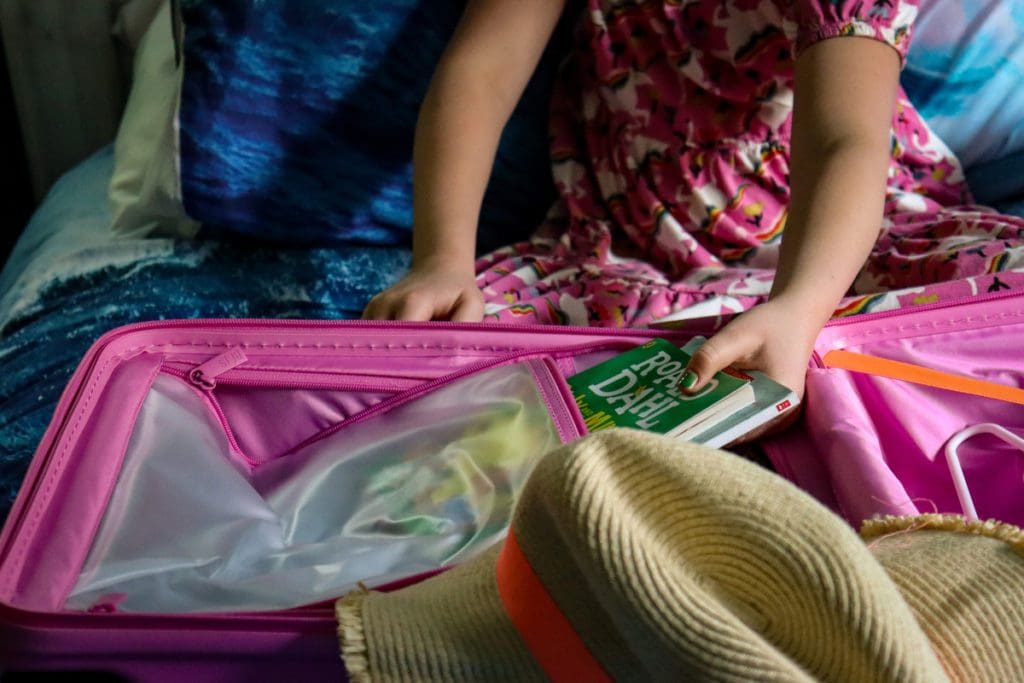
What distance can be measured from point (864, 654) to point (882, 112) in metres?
0.51

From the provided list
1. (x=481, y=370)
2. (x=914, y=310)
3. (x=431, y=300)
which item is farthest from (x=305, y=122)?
(x=914, y=310)

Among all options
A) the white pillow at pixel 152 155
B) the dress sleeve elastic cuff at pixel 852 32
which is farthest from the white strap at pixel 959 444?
the white pillow at pixel 152 155

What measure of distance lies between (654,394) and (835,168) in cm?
24

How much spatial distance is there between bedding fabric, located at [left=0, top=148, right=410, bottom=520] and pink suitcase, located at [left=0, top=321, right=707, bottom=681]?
198 mm

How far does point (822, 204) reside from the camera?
2.15 ft

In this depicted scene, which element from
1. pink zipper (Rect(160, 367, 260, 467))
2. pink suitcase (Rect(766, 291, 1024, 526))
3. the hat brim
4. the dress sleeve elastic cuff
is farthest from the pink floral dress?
the hat brim

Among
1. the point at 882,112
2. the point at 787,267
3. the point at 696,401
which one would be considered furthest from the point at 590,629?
the point at 882,112

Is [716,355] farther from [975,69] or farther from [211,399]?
[975,69]

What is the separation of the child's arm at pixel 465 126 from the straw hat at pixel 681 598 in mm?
345

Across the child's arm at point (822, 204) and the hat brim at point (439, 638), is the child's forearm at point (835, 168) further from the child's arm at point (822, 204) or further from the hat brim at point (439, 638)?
the hat brim at point (439, 638)

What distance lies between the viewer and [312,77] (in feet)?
2.88

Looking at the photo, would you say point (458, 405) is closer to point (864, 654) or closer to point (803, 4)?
point (864, 654)

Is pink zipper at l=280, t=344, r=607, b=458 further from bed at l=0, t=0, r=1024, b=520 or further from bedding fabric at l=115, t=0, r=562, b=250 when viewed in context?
bedding fabric at l=115, t=0, r=562, b=250

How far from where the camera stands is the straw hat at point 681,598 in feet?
0.98
